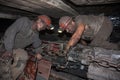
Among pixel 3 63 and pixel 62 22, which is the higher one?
pixel 62 22

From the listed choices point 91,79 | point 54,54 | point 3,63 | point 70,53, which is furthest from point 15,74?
point 91,79

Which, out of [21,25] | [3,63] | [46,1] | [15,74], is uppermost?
[46,1]

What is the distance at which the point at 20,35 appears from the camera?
12.6 feet

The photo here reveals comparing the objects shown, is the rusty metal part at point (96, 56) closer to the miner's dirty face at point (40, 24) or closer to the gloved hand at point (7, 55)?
the miner's dirty face at point (40, 24)

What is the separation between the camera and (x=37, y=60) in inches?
164

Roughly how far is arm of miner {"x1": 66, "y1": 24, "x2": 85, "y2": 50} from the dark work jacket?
1.31 m

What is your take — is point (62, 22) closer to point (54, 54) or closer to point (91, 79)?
point (54, 54)

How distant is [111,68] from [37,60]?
2.25m

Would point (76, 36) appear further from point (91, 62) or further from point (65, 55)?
point (91, 62)

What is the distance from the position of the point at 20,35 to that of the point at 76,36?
162 centimetres

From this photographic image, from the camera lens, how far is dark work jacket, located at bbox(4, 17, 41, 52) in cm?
343

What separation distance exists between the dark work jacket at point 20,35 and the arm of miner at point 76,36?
1.31 m

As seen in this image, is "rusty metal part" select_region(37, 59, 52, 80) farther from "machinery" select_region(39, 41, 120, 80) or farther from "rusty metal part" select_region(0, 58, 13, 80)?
"rusty metal part" select_region(0, 58, 13, 80)

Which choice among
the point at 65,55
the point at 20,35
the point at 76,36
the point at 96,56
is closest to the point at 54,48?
the point at 65,55
